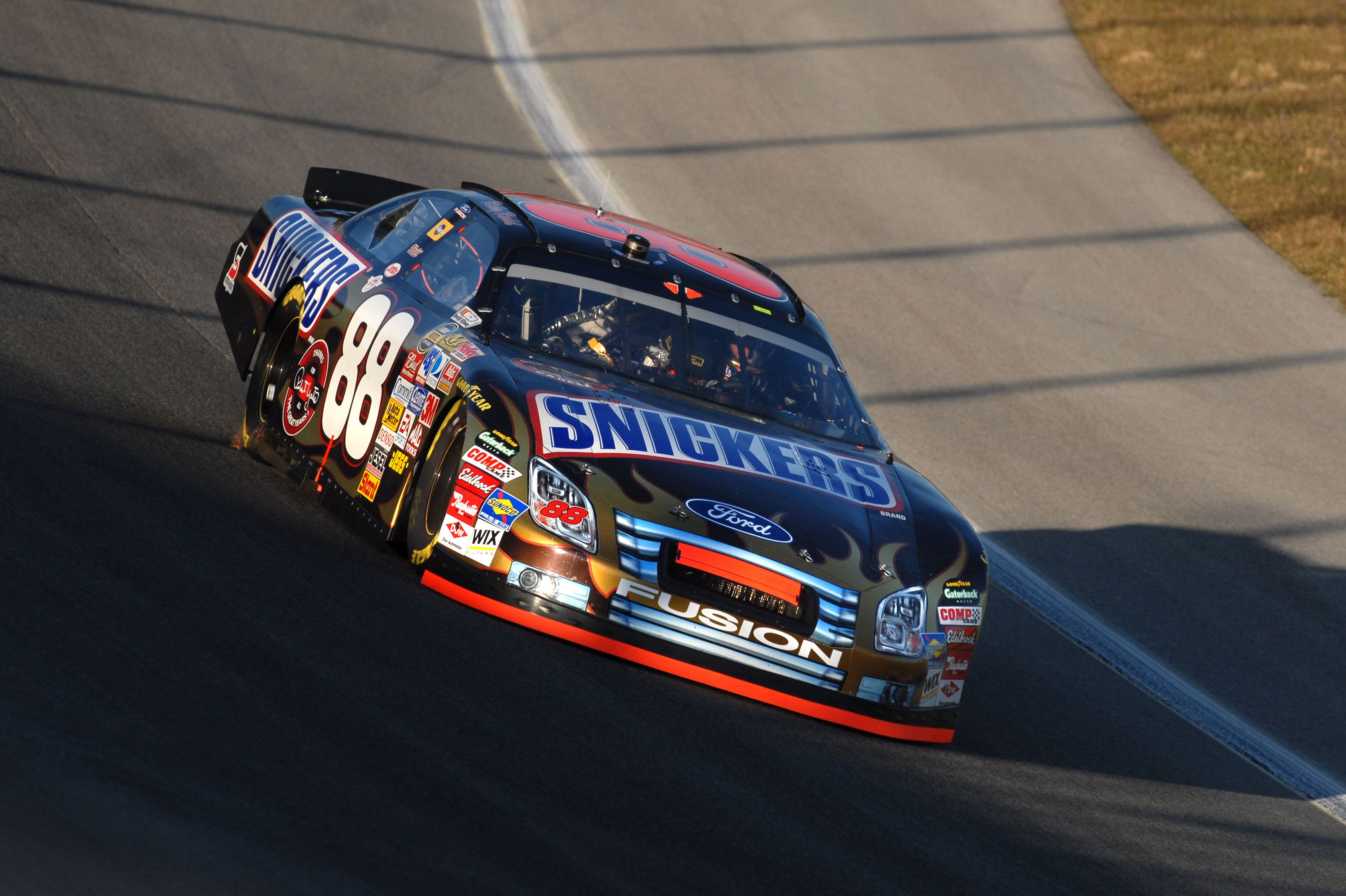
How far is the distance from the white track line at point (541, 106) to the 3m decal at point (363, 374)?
5327 millimetres

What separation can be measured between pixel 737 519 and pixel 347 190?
3.72m

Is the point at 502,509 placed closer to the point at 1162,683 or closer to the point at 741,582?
the point at 741,582

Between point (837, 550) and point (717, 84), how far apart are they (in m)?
11.3

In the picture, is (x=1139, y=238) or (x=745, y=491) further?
(x=1139, y=238)

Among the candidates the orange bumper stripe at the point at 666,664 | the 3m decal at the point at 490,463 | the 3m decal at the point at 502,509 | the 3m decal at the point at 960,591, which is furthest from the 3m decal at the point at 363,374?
the 3m decal at the point at 960,591

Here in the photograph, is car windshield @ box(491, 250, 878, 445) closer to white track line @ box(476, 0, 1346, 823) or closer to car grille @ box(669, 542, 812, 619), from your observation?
car grille @ box(669, 542, 812, 619)

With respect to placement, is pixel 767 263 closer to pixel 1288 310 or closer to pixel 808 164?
pixel 808 164

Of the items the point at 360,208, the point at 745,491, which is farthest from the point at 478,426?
the point at 360,208

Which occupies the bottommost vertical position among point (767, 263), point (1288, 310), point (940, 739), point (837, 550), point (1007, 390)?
point (940, 739)

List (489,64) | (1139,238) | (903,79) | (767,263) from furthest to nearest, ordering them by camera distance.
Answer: (903,79) < (489,64) < (1139,238) < (767,263)

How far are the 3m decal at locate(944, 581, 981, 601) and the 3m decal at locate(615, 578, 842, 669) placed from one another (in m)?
0.62

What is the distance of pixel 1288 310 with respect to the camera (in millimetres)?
13234

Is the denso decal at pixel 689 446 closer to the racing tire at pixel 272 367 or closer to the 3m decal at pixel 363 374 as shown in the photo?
the 3m decal at pixel 363 374

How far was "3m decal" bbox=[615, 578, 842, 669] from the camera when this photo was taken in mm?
5281
